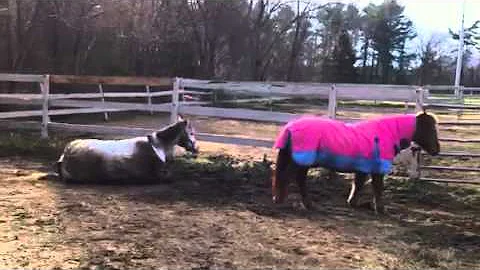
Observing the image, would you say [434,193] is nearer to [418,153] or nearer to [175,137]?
[418,153]

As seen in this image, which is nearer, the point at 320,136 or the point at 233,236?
the point at 233,236

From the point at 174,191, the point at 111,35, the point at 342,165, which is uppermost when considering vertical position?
the point at 111,35

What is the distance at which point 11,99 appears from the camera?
39.5ft

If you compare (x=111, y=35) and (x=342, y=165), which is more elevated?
(x=111, y=35)

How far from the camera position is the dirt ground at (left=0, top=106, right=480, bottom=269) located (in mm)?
4195

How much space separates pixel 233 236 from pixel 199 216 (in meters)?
0.80

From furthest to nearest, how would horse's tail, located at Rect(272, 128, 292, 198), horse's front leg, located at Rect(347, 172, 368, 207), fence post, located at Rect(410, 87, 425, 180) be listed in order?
fence post, located at Rect(410, 87, 425, 180) < horse's front leg, located at Rect(347, 172, 368, 207) < horse's tail, located at Rect(272, 128, 292, 198)

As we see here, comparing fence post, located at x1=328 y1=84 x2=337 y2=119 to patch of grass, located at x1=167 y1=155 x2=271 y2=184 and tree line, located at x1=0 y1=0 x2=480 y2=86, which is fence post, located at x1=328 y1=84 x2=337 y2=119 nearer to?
patch of grass, located at x1=167 y1=155 x2=271 y2=184

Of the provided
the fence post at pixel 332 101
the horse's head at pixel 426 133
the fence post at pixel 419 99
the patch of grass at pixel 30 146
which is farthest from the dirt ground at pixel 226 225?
the patch of grass at pixel 30 146

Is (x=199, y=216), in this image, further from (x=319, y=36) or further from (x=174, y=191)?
(x=319, y=36)

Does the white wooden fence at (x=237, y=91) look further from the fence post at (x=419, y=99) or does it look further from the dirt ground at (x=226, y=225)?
the dirt ground at (x=226, y=225)

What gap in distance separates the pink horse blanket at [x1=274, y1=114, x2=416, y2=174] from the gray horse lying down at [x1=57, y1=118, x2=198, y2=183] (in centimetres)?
199

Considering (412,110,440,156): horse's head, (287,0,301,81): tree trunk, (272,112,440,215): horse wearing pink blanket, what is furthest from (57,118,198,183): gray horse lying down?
(287,0,301,81): tree trunk

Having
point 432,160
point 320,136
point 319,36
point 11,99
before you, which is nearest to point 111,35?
point 11,99
